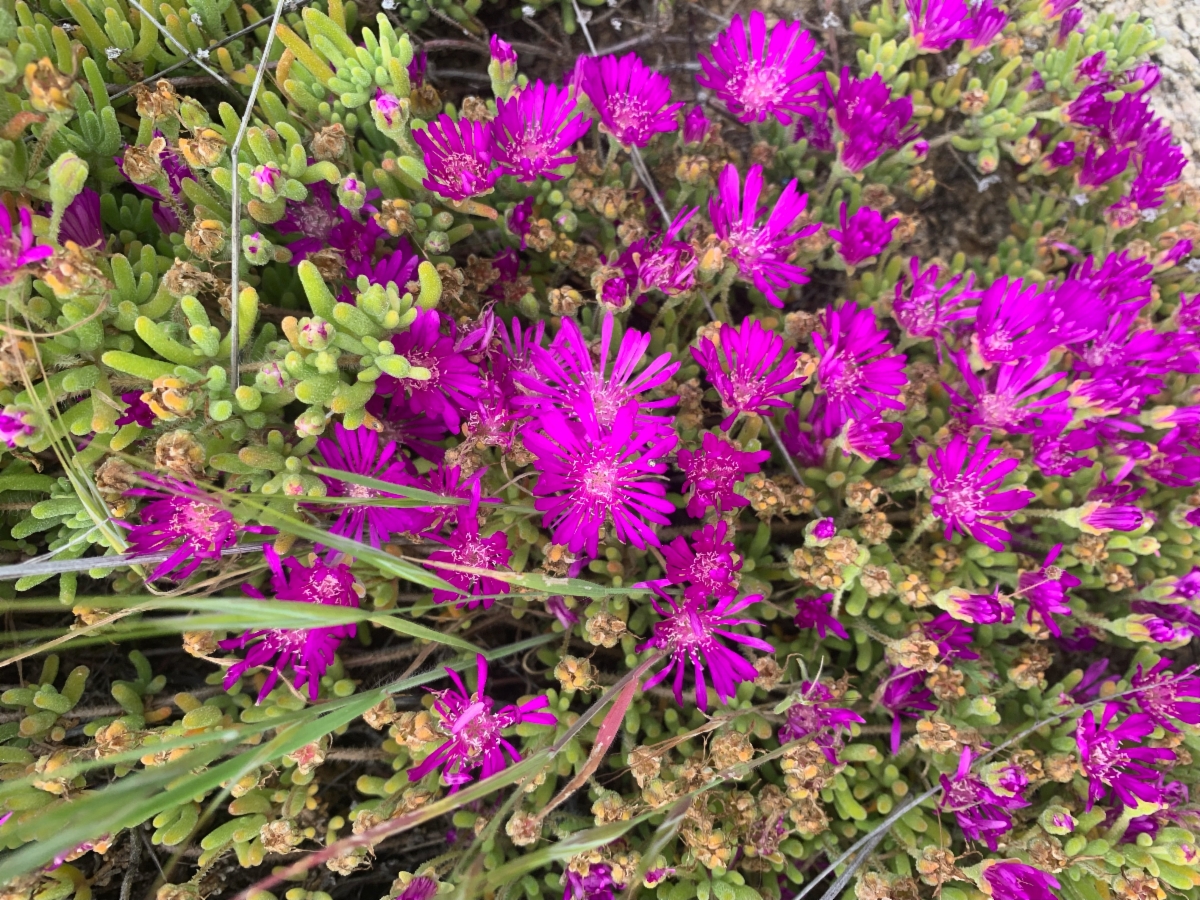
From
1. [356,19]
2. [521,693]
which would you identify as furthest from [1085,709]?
[356,19]

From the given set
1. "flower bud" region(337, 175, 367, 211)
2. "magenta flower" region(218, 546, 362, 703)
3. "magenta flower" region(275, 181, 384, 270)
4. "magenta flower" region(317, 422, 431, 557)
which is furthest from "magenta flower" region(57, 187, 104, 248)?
"magenta flower" region(218, 546, 362, 703)

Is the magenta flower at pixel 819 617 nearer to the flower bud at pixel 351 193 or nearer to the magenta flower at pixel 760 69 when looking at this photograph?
the magenta flower at pixel 760 69

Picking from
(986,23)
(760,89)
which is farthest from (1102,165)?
(760,89)

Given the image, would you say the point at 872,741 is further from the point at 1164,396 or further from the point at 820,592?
the point at 1164,396

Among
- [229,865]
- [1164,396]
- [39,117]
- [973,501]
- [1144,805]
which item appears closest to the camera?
[39,117]

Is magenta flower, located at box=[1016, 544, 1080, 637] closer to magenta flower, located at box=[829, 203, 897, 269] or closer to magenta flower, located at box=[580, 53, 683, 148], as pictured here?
magenta flower, located at box=[829, 203, 897, 269]

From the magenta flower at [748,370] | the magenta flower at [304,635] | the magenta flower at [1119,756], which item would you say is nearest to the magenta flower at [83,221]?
the magenta flower at [304,635]

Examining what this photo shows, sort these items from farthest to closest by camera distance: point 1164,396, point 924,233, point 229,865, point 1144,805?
point 924,233, point 1164,396, point 229,865, point 1144,805
